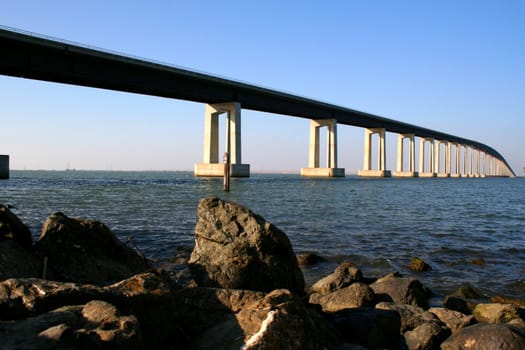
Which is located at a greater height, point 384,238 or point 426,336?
point 426,336

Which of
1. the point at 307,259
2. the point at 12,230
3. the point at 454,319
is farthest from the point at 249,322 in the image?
the point at 307,259

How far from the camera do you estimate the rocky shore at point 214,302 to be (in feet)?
11.0

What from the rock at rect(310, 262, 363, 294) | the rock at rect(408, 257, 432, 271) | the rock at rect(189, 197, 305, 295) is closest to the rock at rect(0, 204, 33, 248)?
the rock at rect(189, 197, 305, 295)

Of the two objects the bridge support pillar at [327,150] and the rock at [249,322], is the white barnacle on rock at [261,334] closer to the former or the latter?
the rock at [249,322]

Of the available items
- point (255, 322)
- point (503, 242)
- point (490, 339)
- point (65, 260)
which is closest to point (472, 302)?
point (490, 339)

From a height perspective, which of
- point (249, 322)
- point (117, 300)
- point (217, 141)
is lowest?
point (249, 322)

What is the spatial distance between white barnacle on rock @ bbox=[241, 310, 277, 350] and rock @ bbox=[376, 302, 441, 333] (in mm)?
2888

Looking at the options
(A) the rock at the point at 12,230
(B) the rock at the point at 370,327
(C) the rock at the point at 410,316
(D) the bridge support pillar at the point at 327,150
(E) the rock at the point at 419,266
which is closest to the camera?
(B) the rock at the point at 370,327

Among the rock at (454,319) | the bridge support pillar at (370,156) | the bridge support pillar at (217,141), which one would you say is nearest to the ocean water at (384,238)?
the rock at (454,319)

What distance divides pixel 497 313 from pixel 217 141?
230 feet

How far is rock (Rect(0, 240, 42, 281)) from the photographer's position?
562 centimetres

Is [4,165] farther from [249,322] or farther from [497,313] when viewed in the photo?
[249,322]

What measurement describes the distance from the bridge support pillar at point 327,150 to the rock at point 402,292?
8740 centimetres

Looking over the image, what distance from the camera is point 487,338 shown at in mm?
4992
